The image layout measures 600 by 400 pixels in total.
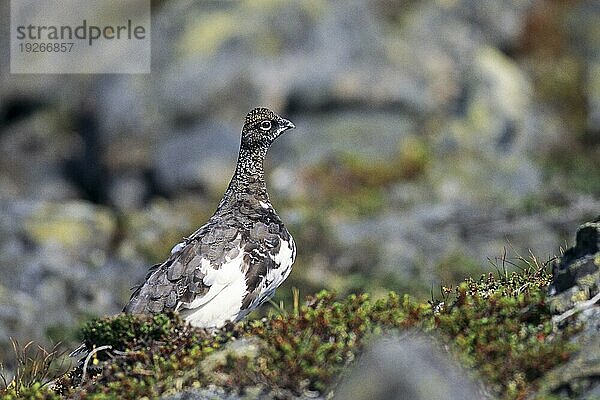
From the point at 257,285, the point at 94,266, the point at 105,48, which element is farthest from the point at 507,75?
the point at 257,285

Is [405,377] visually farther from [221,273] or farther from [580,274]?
[221,273]

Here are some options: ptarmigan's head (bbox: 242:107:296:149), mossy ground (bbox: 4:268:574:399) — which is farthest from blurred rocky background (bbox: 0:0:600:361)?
mossy ground (bbox: 4:268:574:399)

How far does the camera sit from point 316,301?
6695 mm

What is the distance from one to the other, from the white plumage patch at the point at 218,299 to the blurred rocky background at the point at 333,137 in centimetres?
863

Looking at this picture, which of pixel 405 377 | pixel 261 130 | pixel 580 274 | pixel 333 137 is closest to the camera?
pixel 405 377

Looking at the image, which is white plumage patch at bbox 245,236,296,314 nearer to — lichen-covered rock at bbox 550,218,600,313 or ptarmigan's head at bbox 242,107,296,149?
ptarmigan's head at bbox 242,107,296,149

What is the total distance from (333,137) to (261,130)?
13.5 meters

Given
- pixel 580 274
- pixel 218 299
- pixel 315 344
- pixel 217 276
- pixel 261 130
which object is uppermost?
pixel 261 130

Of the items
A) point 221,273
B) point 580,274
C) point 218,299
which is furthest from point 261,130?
point 580,274

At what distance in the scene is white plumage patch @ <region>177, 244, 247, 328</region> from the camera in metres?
7.36

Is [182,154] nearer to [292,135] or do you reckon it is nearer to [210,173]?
[210,173]

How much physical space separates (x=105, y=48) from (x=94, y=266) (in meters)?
10.3

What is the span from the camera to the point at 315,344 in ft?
18.9

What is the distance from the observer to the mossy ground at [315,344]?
557 cm
